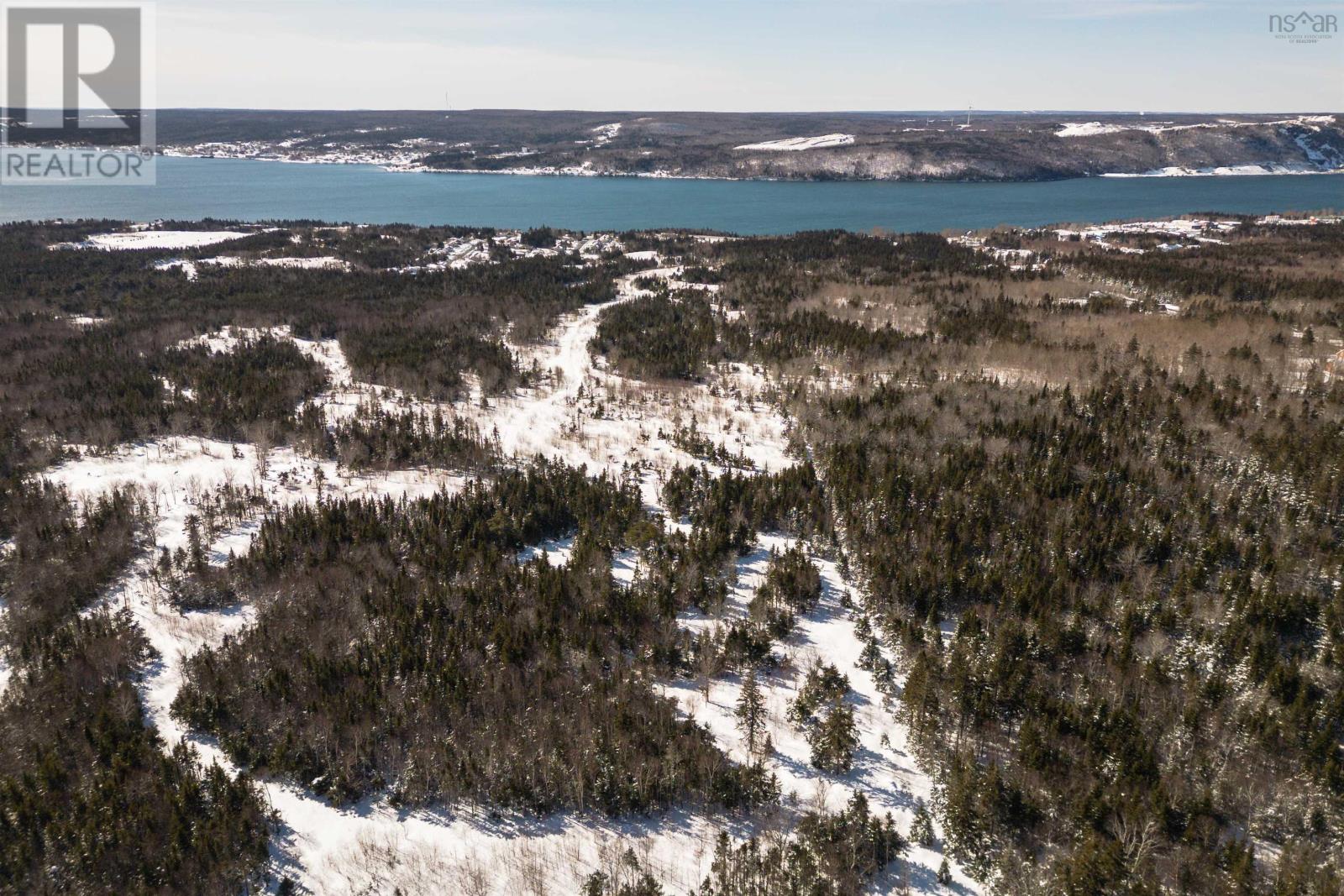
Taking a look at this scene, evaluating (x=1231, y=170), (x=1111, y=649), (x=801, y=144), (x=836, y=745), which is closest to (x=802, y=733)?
(x=836, y=745)

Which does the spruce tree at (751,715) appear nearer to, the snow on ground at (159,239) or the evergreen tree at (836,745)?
the evergreen tree at (836,745)

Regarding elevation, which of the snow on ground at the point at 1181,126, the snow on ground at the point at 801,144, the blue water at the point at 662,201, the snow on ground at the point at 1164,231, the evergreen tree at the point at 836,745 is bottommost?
the evergreen tree at the point at 836,745

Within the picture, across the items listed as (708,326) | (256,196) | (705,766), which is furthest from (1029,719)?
(256,196)

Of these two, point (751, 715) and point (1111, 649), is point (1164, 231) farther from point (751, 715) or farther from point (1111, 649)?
point (751, 715)

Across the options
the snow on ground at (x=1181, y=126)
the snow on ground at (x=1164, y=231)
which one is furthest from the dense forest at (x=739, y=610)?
the snow on ground at (x=1181, y=126)

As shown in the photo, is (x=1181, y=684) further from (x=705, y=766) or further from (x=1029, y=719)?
(x=705, y=766)

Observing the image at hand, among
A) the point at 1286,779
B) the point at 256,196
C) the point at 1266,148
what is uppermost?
the point at 1266,148
